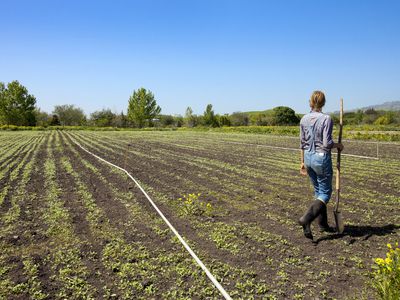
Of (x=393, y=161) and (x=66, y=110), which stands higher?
(x=66, y=110)

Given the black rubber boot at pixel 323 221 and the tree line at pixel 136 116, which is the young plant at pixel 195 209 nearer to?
the black rubber boot at pixel 323 221

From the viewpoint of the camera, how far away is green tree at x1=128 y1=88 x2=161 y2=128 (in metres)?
71.2

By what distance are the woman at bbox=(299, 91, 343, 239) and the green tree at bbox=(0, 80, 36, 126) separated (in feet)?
240

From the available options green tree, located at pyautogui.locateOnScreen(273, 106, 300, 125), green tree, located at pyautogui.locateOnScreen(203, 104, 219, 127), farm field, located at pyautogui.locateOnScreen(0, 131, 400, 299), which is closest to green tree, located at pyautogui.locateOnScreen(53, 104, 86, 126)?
green tree, located at pyautogui.locateOnScreen(203, 104, 219, 127)

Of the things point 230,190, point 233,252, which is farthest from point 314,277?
point 230,190

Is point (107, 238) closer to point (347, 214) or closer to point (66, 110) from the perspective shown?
point (347, 214)

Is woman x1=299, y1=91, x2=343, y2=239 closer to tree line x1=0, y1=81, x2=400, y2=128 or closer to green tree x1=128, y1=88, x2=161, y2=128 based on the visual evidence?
tree line x1=0, y1=81, x2=400, y2=128

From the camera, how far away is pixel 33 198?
6773 mm

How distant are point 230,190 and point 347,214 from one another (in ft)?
9.51

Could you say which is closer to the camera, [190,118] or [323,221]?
[323,221]

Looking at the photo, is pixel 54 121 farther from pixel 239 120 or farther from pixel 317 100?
pixel 317 100

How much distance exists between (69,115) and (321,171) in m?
87.6

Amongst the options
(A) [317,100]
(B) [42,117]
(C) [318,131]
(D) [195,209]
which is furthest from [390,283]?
(B) [42,117]

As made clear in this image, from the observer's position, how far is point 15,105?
64875mm
